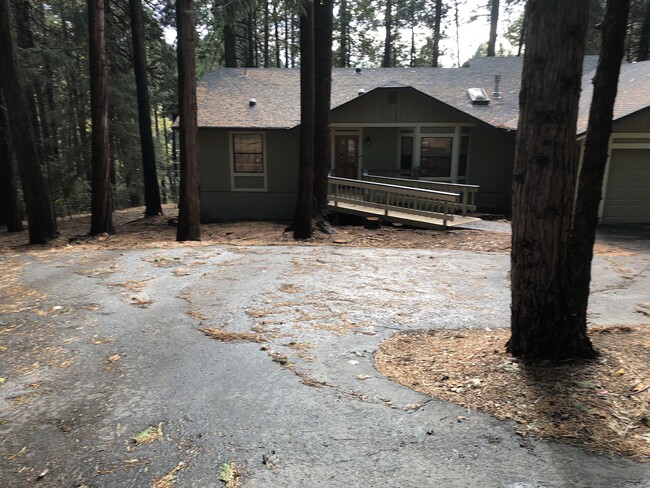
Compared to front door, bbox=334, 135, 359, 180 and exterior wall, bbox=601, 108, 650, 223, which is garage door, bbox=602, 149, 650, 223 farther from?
front door, bbox=334, 135, 359, 180

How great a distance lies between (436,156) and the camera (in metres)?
16.7

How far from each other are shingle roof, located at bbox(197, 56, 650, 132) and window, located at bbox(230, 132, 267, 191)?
72 cm

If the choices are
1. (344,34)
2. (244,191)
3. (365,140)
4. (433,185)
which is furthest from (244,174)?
(344,34)

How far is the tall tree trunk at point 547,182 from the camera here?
11.7 ft

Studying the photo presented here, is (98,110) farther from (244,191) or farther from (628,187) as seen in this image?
(628,187)

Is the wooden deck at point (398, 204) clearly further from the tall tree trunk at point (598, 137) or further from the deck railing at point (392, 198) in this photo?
the tall tree trunk at point (598, 137)

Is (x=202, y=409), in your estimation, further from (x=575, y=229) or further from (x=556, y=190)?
(x=575, y=229)

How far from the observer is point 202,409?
141 inches

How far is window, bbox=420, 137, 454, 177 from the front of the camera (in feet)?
54.4

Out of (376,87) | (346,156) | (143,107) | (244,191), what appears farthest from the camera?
(143,107)

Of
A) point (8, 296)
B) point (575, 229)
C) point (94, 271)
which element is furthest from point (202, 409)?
point (94, 271)

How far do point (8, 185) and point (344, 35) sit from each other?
90.3 ft

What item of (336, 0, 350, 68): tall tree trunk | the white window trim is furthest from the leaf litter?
(336, 0, 350, 68): tall tree trunk

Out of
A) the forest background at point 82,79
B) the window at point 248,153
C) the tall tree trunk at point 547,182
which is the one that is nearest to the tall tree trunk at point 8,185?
the forest background at point 82,79
